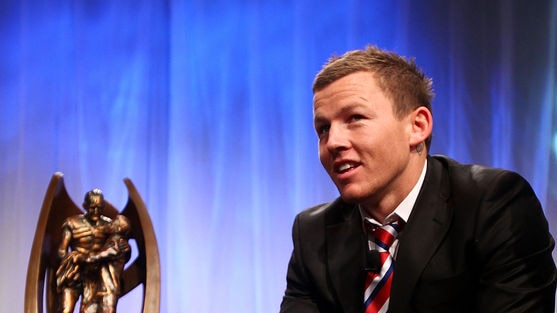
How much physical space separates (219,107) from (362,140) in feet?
8.50

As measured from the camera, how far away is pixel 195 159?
13.2 ft

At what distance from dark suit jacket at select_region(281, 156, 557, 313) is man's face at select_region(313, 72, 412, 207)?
0.11 meters

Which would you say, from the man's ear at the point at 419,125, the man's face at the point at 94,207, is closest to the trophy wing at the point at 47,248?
the man's face at the point at 94,207

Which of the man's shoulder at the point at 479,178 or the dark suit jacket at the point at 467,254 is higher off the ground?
the man's shoulder at the point at 479,178

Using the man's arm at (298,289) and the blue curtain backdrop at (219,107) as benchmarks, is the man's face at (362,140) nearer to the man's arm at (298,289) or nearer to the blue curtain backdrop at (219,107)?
the man's arm at (298,289)

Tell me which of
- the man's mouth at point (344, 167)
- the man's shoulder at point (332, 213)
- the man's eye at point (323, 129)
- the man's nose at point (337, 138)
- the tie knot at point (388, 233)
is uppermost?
the man's eye at point (323, 129)

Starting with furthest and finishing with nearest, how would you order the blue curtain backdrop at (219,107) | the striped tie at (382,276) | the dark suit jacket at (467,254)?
the blue curtain backdrop at (219,107) → the striped tie at (382,276) → the dark suit jacket at (467,254)

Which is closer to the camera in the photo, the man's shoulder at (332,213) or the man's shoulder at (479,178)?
the man's shoulder at (479,178)

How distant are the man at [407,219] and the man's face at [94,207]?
5.25ft

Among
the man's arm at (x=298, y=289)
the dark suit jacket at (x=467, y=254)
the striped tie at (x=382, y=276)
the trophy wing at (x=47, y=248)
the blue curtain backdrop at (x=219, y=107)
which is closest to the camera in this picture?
the dark suit jacket at (x=467, y=254)

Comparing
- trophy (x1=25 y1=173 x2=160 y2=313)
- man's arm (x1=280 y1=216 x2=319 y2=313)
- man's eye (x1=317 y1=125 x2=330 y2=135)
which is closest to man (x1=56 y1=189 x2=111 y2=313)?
trophy (x1=25 y1=173 x2=160 y2=313)

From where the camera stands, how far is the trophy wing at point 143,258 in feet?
9.89

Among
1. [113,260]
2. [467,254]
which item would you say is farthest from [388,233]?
[113,260]

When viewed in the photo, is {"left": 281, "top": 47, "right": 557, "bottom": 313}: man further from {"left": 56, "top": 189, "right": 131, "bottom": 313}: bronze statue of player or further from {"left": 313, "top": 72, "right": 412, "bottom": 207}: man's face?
{"left": 56, "top": 189, "right": 131, "bottom": 313}: bronze statue of player
